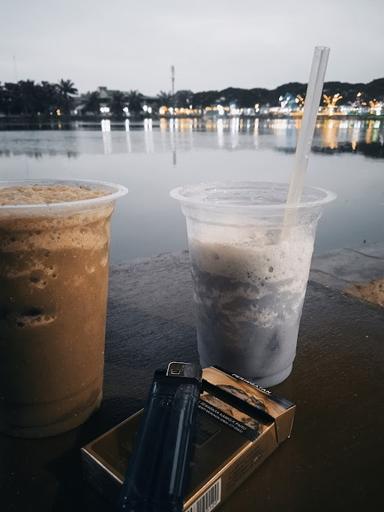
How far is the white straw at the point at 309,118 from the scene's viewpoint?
3.10ft

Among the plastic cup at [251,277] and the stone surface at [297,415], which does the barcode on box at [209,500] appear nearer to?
the stone surface at [297,415]

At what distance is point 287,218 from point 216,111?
427 ft

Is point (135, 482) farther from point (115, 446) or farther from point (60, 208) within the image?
point (60, 208)

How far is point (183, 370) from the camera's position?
32.0 inches

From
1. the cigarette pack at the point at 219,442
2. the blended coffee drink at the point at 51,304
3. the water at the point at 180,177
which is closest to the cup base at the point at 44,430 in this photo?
the blended coffee drink at the point at 51,304

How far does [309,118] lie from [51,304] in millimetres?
738

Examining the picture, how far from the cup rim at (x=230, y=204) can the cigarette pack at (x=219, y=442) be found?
42 cm

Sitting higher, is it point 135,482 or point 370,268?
point 135,482

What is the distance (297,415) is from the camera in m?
1.00

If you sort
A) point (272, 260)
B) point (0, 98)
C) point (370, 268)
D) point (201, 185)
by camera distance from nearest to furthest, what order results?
point (272, 260) < point (201, 185) < point (370, 268) < point (0, 98)

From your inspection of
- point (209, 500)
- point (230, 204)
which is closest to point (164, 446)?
point (209, 500)

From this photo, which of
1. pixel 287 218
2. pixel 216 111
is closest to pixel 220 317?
pixel 287 218

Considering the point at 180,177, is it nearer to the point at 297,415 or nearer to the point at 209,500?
the point at 297,415

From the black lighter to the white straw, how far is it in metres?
0.49
